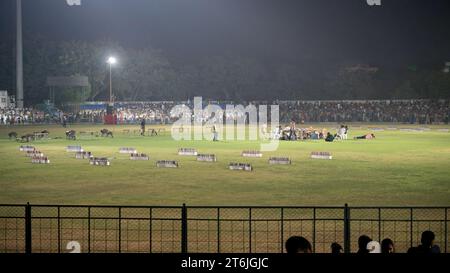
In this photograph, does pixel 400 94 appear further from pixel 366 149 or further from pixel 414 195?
pixel 414 195

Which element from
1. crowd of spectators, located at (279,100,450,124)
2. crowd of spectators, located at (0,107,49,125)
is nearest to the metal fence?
crowd of spectators, located at (0,107,49,125)

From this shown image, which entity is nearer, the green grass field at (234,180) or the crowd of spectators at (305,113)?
the green grass field at (234,180)

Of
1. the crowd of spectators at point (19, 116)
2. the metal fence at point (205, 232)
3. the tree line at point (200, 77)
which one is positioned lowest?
the metal fence at point (205, 232)

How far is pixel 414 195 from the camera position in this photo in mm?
20453

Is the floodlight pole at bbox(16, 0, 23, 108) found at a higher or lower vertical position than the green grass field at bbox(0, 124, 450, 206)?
higher

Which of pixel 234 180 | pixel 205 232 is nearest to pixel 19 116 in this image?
pixel 234 180

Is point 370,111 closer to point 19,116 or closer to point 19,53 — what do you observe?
point 19,116

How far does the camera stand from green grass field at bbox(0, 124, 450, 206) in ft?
65.1

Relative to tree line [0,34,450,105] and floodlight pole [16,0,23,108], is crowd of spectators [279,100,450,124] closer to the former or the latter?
tree line [0,34,450,105]

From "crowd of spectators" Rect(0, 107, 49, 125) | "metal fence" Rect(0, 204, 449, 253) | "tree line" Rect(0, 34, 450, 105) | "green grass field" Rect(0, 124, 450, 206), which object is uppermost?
"tree line" Rect(0, 34, 450, 105)

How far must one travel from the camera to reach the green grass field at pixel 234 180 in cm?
1983

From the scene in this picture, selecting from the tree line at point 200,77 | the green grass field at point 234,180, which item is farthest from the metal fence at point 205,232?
the tree line at point 200,77

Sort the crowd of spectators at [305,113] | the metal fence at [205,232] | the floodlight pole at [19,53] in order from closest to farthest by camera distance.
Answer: the metal fence at [205,232]
the floodlight pole at [19,53]
the crowd of spectators at [305,113]

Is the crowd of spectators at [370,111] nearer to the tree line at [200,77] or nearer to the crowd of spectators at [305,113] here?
the crowd of spectators at [305,113]
